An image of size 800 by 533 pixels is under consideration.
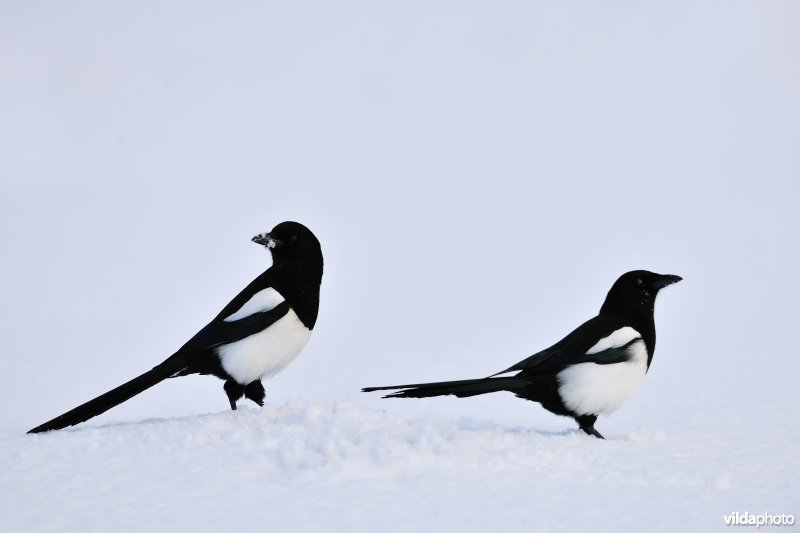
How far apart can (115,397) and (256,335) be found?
0.80 m

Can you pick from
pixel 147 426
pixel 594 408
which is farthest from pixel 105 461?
pixel 594 408

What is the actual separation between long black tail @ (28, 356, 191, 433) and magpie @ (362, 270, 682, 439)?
1401 mm

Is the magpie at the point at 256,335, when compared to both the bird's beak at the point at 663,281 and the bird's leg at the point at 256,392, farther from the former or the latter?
the bird's beak at the point at 663,281

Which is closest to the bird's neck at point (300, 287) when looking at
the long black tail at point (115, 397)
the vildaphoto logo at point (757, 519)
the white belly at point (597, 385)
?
the long black tail at point (115, 397)

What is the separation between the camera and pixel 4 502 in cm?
390

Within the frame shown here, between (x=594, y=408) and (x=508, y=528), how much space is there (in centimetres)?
175

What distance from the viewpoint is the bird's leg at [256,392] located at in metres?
5.28

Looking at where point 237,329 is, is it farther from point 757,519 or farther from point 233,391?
point 757,519

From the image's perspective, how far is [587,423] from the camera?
518 centimetres

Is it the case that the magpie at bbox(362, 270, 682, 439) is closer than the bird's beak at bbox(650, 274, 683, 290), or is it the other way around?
the magpie at bbox(362, 270, 682, 439)

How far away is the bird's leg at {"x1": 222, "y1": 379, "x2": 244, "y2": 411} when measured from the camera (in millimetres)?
5246

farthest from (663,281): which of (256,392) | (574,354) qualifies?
(256,392)

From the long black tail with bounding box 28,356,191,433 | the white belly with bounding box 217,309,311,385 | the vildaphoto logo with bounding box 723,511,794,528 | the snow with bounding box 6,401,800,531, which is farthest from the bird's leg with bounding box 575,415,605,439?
the long black tail with bounding box 28,356,191,433

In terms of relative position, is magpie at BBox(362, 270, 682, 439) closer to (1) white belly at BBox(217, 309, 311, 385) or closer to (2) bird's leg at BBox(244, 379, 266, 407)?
(1) white belly at BBox(217, 309, 311, 385)
